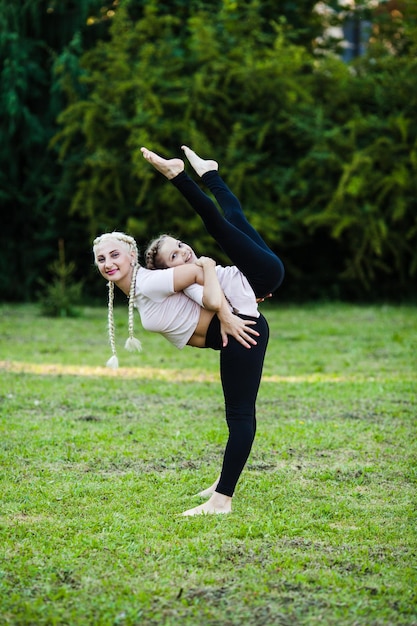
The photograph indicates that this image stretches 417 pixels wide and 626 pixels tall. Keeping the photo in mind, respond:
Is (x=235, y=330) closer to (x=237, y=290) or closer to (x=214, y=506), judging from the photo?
(x=237, y=290)

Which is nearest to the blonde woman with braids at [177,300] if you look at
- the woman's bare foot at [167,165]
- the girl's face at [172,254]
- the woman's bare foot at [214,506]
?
the woman's bare foot at [214,506]

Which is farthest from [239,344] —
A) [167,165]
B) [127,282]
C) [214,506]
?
[167,165]

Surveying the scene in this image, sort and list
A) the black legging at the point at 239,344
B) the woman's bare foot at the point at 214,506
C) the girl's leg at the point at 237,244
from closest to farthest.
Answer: the girl's leg at the point at 237,244 → the black legging at the point at 239,344 → the woman's bare foot at the point at 214,506

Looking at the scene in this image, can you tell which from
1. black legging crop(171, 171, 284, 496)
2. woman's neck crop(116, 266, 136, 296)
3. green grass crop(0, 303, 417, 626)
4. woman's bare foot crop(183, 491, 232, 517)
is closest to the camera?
green grass crop(0, 303, 417, 626)

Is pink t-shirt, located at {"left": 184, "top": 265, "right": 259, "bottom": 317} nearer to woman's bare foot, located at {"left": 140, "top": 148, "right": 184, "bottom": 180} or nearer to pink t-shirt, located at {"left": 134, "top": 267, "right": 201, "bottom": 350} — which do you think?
pink t-shirt, located at {"left": 134, "top": 267, "right": 201, "bottom": 350}

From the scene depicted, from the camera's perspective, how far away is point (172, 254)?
416cm

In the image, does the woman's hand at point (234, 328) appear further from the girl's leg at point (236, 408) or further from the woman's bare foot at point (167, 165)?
the woman's bare foot at point (167, 165)

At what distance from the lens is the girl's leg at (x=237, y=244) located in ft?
12.7

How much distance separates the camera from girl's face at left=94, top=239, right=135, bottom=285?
4.17 metres

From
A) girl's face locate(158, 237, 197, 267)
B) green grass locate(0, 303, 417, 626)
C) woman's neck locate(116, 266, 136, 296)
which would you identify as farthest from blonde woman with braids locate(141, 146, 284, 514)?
green grass locate(0, 303, 417, 626)

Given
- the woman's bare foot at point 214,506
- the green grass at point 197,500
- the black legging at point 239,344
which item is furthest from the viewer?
the woman's bare foot at point 214,506

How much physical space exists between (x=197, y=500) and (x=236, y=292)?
3.50 feet

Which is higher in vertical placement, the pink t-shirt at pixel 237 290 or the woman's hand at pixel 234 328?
the pink t-shirt at pixel 237 290

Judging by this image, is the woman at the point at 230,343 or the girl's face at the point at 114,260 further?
the girl's face at the point at 114,260
